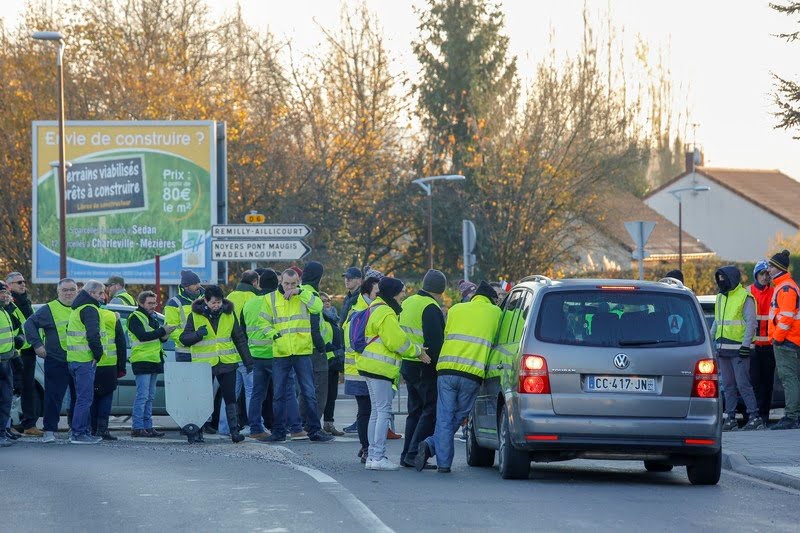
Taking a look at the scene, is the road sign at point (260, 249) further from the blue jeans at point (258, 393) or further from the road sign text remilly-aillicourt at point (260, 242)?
the blue jeans at point (258, 393)

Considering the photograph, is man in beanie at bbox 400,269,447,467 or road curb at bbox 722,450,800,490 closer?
road curb at bbox 722,450,800,490

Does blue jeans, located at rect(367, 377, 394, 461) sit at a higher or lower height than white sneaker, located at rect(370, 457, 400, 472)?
higher

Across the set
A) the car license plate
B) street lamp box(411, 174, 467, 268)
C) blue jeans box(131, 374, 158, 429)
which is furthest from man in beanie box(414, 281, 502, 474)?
street lamp box(411, 174, 467, 268)

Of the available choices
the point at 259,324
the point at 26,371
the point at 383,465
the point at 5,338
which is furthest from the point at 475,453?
the point at 26,371

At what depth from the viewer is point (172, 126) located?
35.4 meters

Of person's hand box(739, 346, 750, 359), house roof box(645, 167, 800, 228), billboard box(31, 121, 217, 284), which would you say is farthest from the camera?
house roof box(645, 167, 800, 228)

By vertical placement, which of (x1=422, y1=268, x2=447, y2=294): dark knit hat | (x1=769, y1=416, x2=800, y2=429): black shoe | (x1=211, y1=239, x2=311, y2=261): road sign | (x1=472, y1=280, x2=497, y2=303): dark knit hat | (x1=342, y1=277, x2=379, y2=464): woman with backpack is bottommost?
(x1=769, y1=416, x2=800, y2=429): black shoe

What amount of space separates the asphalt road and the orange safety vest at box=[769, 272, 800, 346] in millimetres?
2892

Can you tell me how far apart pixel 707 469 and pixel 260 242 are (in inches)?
549

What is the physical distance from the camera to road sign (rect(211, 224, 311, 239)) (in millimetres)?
24438

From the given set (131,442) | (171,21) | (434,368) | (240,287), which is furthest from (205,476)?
(171,21)

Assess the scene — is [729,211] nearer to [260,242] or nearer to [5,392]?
[260,242]

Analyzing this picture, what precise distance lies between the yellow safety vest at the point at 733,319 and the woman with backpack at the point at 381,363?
512 centimetres

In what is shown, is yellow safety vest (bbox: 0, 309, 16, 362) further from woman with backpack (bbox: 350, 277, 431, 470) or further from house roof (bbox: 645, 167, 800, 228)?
house roof (bbox: 645, 167, 800, 228)
